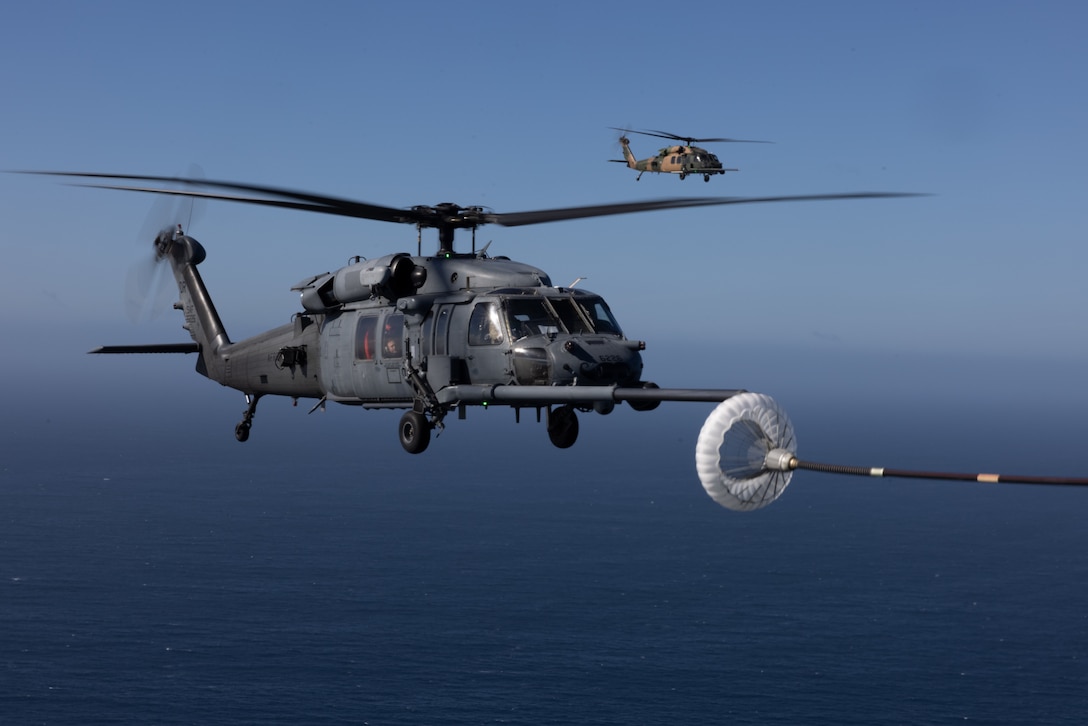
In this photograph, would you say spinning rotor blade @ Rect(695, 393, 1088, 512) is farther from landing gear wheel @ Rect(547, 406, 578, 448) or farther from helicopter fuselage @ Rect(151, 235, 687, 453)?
landing gear wheel @ Rect(547, 406, 578, 448)

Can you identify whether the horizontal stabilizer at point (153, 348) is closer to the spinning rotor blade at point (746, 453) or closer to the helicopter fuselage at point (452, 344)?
the helicopter fuselage at point (452, 344)

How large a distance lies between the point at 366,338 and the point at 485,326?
14.9 ft

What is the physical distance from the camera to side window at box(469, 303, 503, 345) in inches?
1049

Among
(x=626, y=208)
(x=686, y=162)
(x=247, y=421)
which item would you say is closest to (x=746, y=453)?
(x=626, y=208)

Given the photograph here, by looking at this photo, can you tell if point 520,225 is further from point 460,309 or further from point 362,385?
point 362,385

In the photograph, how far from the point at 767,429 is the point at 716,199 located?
8.13m

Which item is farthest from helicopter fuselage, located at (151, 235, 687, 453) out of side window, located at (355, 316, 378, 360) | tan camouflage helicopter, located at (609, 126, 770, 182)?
tan camouflage helicopter, located at (609, 126, 770, 182)

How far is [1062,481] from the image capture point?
10328mm

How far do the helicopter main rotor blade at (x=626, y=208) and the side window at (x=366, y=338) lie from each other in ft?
14.6

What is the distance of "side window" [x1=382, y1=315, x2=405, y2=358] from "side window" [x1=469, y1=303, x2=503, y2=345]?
2.54m

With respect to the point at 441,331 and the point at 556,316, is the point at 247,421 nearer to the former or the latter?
the point at 441,331

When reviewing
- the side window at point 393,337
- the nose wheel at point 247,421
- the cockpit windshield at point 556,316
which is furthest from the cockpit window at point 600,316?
the nose wheel at point 247,421

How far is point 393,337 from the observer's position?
95.4 ft

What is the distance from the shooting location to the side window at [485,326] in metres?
26.6
